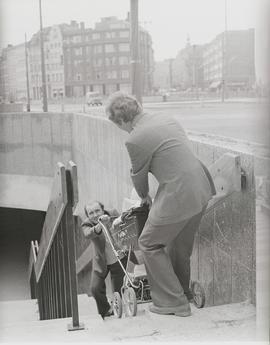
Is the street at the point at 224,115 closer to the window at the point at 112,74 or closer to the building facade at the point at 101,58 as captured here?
the building facade at the point at 101,58

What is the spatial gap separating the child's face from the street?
726mm

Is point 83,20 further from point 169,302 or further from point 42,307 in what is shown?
point 42,307

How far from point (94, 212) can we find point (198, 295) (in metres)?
0.99

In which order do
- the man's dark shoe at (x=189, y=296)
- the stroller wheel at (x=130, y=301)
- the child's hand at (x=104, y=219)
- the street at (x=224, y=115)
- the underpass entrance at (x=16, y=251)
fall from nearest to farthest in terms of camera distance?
the street at (x=224, y=115)
the stroller wheel at (x=130, y=301)
the man's dark shoe at (x=189, y=296)
the child's hand at (x=104, y=219)
the underpass entrance at (x=16, y=251)

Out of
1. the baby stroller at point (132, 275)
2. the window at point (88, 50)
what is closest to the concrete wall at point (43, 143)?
the window at point (88, 50)

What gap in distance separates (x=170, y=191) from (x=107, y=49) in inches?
59.4

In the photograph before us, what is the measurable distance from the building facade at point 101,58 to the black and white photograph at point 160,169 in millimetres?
14

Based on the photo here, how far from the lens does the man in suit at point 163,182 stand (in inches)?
122

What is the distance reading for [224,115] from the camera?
14.2 feet

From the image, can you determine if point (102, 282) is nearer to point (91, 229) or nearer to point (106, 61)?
point (91, 229)

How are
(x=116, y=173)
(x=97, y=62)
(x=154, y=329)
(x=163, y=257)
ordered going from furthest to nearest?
1. (x=116, y=173)
2. (x=97, y=62)
3. (x=163, y=257)
4. (x=154, y=329)

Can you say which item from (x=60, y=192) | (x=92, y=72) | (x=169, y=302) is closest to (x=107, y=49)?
(x=92, y=72)

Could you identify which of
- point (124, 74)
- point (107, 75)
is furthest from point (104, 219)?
point (124, 74)

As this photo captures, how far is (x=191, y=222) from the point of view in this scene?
3.36m
